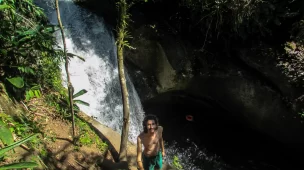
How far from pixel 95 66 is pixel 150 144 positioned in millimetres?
4563

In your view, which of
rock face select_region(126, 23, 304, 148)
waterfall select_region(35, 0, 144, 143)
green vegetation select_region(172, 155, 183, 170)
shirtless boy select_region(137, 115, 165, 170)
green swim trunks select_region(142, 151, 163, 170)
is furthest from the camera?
waterfall select_region(35, 0, 144, 143)

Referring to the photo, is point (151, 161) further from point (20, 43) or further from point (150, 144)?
point (20, 43)

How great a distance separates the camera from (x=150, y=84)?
984cm

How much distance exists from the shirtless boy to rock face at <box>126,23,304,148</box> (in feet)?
14.8

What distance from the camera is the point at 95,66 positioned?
9031 millimetres

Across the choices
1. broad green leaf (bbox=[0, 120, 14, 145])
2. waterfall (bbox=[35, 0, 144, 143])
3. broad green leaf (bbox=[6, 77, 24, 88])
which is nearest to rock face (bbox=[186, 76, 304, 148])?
waterfall (bbox=[35, 0, 144, 143])

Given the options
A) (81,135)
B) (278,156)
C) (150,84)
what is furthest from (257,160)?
(81,135)

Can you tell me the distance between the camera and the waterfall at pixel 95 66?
8.55m

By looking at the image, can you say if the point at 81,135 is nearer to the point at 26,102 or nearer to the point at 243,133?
the point at 26,102

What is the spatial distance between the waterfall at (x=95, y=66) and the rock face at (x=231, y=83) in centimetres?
77

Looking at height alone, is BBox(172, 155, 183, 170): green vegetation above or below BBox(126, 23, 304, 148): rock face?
below

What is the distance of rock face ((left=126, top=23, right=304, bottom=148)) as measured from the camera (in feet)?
27.4

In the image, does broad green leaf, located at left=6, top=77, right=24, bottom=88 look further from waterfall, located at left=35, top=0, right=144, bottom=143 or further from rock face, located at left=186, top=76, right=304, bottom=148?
rock face, located at left=186, top=76, right=304, bottom=148

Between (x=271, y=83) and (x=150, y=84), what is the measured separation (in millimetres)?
3829
